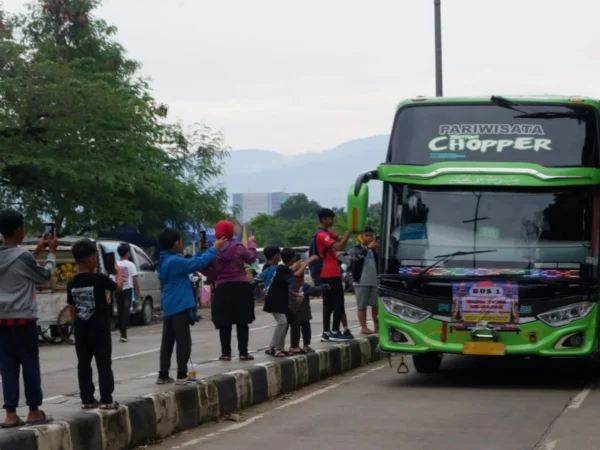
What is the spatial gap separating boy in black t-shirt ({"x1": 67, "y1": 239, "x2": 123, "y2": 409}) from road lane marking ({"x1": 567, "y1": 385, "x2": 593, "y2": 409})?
466 centimetres

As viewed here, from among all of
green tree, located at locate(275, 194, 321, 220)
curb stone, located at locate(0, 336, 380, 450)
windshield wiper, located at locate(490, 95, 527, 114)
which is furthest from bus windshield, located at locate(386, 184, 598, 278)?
green tree, located at locate(275, 194, 321, 220)

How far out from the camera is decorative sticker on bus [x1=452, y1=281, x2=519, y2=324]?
1286cm

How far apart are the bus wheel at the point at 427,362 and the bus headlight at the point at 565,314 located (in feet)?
6.95

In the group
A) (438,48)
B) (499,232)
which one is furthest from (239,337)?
(438,48)

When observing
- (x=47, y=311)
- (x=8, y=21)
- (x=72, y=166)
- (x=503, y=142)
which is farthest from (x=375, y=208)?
(x=503, y=142)

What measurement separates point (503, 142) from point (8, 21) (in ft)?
92.6

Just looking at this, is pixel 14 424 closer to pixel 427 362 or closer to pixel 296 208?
pixel 427 362

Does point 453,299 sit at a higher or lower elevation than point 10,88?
lower

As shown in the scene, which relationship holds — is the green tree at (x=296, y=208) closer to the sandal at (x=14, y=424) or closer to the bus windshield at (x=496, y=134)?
the bus windshield at (x=496, y=134)

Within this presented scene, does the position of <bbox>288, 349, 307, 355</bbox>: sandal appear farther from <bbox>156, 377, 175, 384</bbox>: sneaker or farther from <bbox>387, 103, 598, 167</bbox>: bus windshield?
<bbox>156, 377, 175, 384</bbox>: sneaker

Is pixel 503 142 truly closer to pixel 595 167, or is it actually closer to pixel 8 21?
pixel 595 167

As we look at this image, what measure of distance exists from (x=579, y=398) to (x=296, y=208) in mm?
107484

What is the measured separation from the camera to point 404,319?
13.4 m

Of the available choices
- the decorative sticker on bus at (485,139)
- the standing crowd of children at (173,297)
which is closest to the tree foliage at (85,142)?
the standing crowd of children at (173,297)
